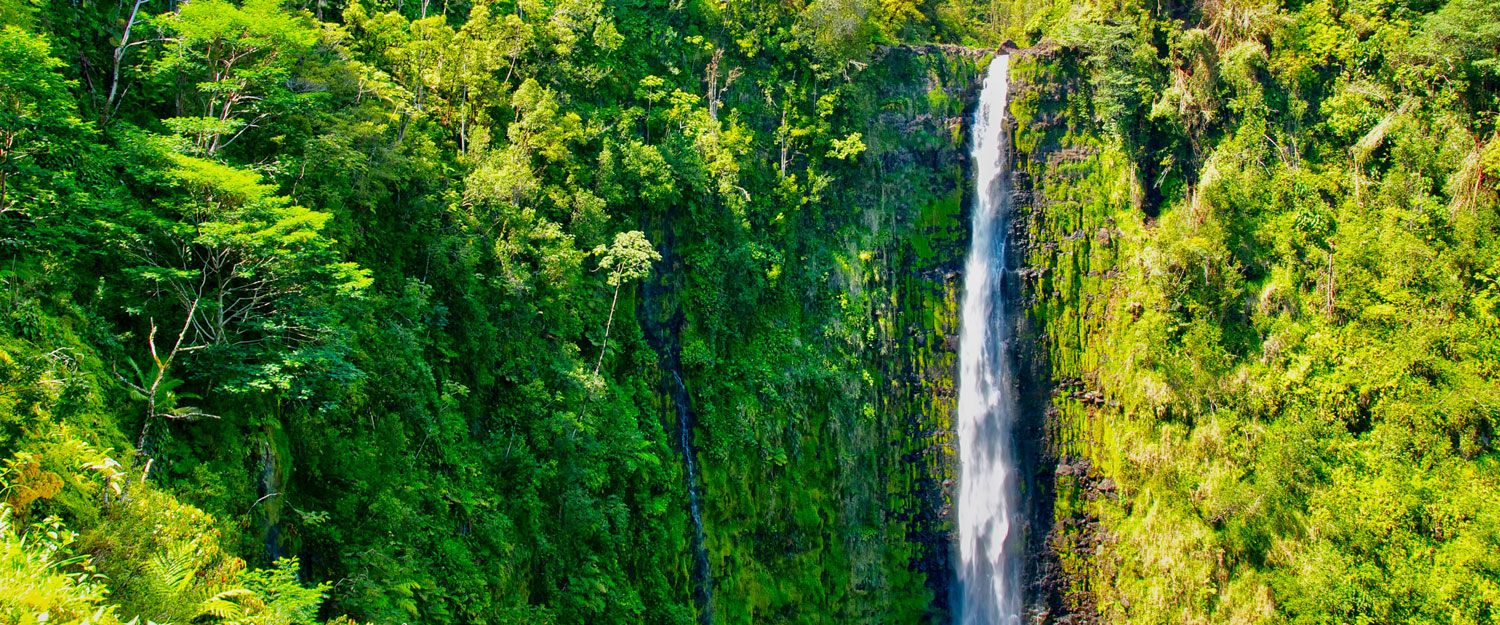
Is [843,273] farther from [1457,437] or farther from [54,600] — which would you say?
[54,600]

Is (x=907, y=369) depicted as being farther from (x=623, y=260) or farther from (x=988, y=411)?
(x=623, y=260)

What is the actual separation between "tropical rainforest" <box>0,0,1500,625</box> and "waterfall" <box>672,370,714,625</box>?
10 centimetres

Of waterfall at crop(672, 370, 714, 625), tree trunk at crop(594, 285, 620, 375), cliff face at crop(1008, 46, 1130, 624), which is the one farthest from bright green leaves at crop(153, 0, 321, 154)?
cliff face at crop(1008, 46, 1130, 624)

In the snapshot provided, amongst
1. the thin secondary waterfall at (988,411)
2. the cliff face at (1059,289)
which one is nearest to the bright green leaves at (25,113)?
the thin secondary waterfall at (988,411)

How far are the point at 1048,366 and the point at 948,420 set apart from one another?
10.4 ft

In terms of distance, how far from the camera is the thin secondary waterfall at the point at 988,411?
22297mm

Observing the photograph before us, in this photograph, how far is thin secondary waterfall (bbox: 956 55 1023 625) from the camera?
2230 centimetres

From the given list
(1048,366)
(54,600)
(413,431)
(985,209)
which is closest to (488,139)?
(413,431)

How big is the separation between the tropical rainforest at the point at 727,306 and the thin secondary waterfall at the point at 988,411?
452 millimetres

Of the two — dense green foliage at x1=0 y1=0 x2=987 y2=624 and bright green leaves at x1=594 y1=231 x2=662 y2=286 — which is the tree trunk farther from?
bright green leaves at x1=594 y1=231 x2=662 y2=286

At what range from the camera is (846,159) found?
2352cm

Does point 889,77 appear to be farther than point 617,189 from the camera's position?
Yes

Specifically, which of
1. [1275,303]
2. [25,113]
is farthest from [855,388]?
[25,113]

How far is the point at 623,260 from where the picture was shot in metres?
17.2
